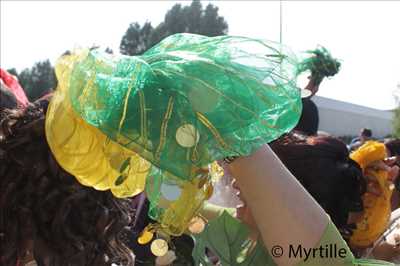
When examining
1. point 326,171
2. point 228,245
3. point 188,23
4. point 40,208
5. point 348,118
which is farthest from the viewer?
point 188,23

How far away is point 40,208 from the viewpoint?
41.6 inches

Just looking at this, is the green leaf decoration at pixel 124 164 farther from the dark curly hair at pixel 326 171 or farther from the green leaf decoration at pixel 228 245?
the dark curly hair at pixel 326 171

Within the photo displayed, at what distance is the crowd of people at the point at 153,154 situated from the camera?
3.04 feet

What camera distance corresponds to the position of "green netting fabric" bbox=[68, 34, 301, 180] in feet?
3.02

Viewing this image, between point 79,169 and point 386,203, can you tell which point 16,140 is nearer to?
point 79,169

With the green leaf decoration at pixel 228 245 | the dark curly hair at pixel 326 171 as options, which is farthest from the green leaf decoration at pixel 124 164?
the dark curly hair at pixel 326 171

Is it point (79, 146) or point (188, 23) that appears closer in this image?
point (79, 146)

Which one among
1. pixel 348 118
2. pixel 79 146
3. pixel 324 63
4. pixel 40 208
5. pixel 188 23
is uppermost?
pixel 79 146

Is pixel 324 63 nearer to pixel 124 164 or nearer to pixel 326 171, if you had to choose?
pixel 326 171

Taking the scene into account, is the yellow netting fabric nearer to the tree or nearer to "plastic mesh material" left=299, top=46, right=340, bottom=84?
"plastic mesh material" left=299, top=46, right=340, bottom=84

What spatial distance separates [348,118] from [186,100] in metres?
19.8

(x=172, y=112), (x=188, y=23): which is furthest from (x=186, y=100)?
(x=188, y=23)

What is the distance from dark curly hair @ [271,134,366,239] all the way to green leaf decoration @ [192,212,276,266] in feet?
1.09

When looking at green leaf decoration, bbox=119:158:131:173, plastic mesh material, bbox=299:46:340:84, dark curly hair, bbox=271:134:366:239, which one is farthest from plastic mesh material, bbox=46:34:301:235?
plastic mesh material, bbox=299:46:340:84
